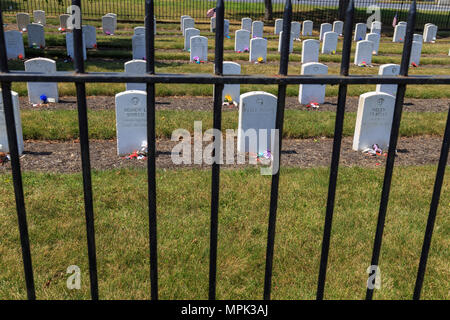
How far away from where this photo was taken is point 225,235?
14.4 feet

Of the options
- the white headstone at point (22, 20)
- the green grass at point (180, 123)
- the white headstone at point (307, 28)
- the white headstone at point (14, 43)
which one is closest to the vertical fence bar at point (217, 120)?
the green grass at point (180, 123)

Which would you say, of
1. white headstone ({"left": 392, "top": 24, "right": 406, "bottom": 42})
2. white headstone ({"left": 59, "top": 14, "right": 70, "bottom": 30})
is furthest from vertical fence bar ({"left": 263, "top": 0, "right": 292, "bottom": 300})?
white headstone ({"left": 392, "top": 24, "right": 406, "bottom": 42})

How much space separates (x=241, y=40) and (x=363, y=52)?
466 centimetres

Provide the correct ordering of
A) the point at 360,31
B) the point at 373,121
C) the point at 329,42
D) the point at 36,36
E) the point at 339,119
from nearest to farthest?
1. the point at 339,119
2. the point at 373,121
3. the point at 36,36
4. the point at 329,42
5. the point at 360,31

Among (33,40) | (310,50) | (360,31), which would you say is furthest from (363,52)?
(33,40)

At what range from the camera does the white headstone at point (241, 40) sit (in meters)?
16.8

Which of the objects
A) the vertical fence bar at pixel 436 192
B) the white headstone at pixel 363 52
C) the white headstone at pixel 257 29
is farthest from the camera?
the white headstone at pixel 257 29

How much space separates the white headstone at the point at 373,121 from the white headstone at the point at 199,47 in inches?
308

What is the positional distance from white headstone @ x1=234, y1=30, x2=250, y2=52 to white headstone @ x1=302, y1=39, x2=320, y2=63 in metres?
3.69

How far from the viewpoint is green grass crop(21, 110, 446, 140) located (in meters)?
7.16

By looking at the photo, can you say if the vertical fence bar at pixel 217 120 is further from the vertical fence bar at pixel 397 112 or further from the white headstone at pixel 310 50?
the white headstone at pixel 310 50

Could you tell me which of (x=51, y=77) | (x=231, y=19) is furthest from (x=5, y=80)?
(x=231, y=19)

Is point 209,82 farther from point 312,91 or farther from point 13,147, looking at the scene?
point 312,91
